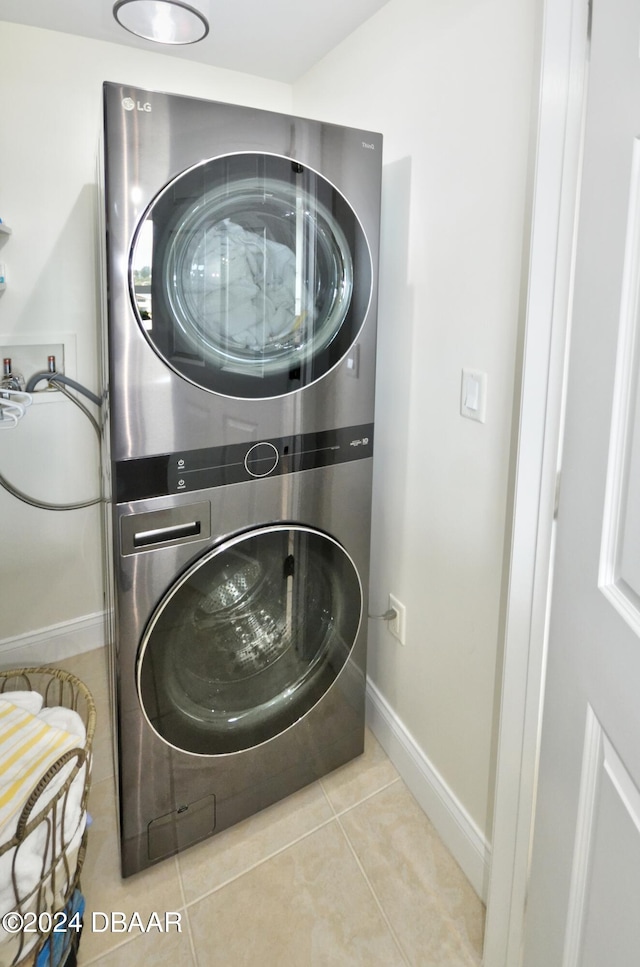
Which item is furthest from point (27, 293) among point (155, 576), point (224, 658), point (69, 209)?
point (224, 658)

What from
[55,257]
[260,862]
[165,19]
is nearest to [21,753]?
[260,862]

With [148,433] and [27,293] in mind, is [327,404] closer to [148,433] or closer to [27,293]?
[148,433]

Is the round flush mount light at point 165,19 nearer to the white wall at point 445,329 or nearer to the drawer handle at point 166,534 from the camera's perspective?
the white wall at point 445,329

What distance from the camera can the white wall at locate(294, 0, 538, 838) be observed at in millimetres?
1267

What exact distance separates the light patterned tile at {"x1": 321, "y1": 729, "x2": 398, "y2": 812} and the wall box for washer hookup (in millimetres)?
1510

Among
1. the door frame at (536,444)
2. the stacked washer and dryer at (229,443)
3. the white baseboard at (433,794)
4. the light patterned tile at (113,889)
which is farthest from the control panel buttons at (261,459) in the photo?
the light patterned tile at (113,889)

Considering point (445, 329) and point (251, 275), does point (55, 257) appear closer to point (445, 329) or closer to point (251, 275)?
point (251, 275)

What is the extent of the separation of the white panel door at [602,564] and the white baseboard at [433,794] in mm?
485

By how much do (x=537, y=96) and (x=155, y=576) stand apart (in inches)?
46.2

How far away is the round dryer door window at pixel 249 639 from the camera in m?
1.40

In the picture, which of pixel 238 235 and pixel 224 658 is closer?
pixel 238 235

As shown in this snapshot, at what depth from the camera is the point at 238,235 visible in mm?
1277

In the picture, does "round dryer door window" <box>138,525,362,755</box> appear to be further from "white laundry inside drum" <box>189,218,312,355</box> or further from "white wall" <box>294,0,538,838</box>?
"white laundry inside drum" <box>189,218,312,355</box>

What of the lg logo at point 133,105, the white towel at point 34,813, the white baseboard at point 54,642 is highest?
the lg logo at point 133,105
